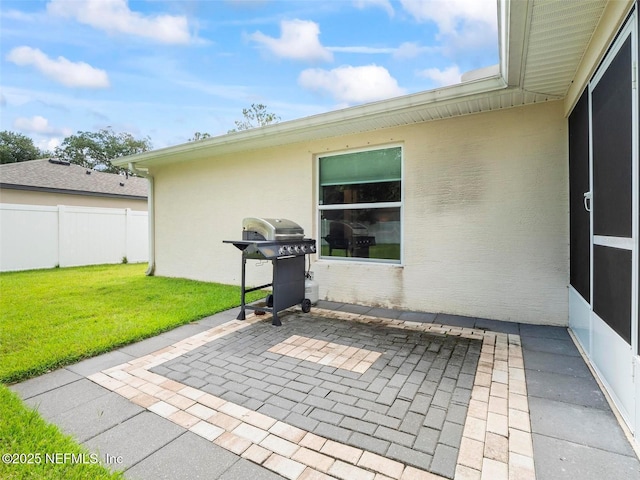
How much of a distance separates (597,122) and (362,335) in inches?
121

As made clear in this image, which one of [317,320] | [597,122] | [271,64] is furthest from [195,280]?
[271,64]

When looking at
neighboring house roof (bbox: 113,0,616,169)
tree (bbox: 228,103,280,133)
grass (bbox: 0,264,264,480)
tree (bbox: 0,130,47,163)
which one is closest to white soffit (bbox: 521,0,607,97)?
neighboring house roof (bbox: 113,0,616,169)

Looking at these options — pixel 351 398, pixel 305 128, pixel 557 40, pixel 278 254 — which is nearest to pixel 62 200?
pixel 305 128

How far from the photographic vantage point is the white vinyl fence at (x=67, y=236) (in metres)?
9.30

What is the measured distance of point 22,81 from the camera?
10578 millimetres

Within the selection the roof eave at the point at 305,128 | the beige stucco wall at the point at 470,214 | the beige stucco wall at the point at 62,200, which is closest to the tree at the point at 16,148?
the beige stucco wall at the point at 62,200

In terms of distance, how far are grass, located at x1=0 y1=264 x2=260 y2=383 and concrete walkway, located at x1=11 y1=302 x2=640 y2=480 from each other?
262 millimetres

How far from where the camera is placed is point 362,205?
5.25 meters

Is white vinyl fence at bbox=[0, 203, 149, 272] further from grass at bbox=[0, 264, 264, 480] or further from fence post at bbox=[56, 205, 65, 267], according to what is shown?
grass at bbox=[0, 264, 264, 480]

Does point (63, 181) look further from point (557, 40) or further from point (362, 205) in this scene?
point (557, 40)

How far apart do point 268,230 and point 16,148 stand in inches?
1476

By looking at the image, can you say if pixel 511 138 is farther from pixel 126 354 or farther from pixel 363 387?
pixel 126 354

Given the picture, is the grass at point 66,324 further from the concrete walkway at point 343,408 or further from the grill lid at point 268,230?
the grill lid at point 268,230

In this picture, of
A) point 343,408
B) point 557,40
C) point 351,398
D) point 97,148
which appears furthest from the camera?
point 97,148
